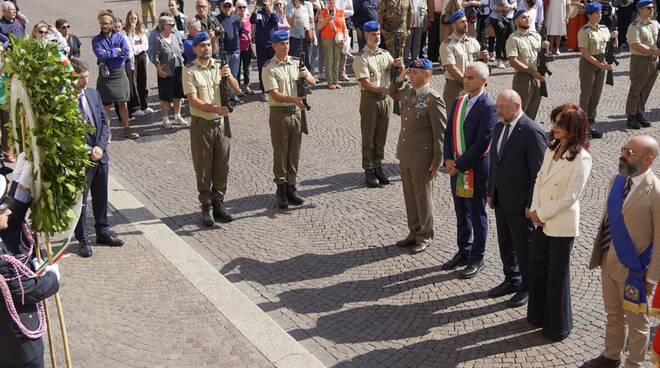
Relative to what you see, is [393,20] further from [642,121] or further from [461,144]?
[461,144]

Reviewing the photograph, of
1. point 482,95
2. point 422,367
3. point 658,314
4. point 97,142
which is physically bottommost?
point 422,367

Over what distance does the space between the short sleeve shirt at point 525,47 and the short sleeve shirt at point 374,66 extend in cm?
201

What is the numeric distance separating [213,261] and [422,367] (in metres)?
3.17

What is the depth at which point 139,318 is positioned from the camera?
24.4 ft

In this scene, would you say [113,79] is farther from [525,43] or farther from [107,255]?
[525,43]

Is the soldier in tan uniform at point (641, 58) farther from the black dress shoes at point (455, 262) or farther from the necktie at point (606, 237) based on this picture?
the necktie at point (606, 237)

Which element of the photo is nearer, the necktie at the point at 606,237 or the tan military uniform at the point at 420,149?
the necktie at the point at 606,237

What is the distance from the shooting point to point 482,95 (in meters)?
7.98

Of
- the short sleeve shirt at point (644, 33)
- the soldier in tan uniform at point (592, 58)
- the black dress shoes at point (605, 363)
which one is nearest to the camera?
the black dress shoes at point (605, 363)

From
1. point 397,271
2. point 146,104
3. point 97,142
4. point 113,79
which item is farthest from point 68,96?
point 146,104

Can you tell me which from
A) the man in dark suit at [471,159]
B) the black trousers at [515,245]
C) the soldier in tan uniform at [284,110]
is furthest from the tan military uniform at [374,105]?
the black trousers at [515,245]

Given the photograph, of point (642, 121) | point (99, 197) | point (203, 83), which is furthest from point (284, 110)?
point (642, 121)

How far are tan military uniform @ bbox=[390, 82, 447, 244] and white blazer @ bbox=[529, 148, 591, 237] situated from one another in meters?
1.93

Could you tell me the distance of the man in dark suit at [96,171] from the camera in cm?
878
